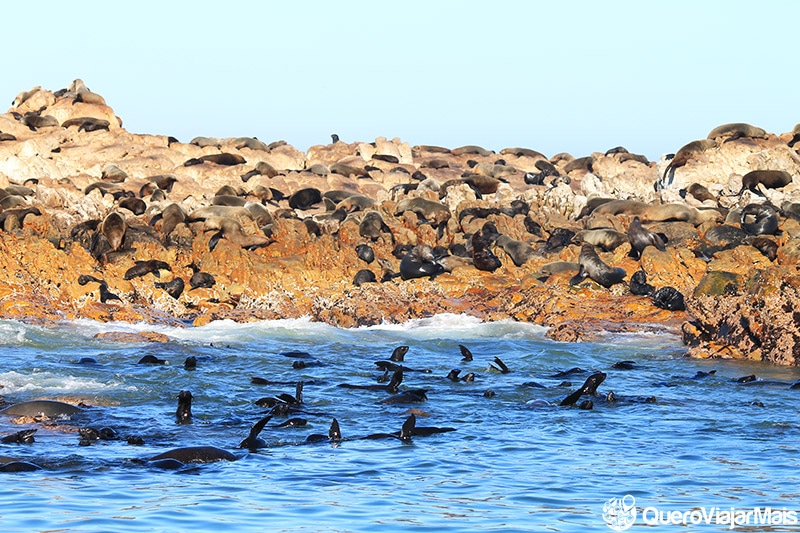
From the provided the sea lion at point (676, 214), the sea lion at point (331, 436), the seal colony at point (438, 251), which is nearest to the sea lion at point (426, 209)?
the seal colony at point (438, 251)

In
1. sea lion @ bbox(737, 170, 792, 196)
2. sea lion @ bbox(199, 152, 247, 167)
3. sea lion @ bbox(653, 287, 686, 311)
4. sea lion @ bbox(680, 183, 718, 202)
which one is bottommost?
sea lion @ bbox(653, 287, 686, 311)

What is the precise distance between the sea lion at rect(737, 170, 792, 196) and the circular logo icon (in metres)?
25.1

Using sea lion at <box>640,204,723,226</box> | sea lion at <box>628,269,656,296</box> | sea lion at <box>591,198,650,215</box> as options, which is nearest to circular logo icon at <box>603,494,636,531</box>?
sea lion at <box>628,269,656,296</box>

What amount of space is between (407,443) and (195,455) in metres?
2.30

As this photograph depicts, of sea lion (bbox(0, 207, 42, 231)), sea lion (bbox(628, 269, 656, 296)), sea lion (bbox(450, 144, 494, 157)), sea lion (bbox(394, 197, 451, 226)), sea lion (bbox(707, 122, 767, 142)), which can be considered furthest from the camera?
sea lion (bbox(450, 144, 494, 157))

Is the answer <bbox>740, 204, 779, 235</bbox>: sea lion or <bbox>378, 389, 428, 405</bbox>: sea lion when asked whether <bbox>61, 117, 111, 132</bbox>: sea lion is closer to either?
<bbox>740, 204, 779, 235</bbox>: sea lion

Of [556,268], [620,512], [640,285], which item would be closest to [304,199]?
[556,268]

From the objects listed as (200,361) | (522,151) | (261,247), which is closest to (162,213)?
(261,247)

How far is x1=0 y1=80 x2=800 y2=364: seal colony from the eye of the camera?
20531mm

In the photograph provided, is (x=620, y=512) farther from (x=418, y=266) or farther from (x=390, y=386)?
(x=418, y=266)

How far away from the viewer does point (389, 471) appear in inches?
384

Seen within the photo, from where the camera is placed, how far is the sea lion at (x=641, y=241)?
24328 mm

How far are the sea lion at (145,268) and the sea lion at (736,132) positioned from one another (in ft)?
75.7

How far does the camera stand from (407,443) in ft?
36.0
